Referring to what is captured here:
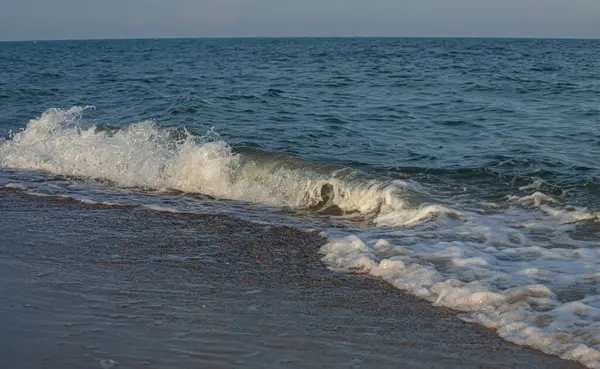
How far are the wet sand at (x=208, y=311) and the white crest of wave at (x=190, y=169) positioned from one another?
1.69 meters

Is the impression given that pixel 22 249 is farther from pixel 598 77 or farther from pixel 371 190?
pixel 598 77

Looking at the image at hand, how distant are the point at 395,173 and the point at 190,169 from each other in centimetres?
255

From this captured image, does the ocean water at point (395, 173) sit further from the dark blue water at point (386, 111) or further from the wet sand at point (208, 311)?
the wet sand at point (208, 311)

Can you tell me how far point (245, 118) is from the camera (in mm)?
14133

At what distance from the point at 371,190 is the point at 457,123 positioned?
17.6 feet

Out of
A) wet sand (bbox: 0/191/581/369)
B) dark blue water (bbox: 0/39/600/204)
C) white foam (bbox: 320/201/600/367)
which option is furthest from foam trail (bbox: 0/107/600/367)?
dark blue water (bbox: 0/39/600/204)

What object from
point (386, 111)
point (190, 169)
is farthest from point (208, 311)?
point (386, 111)

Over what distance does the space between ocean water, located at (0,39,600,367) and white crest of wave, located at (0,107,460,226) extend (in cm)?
3

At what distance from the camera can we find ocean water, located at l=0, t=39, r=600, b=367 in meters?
5.13

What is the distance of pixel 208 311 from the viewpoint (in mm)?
4477

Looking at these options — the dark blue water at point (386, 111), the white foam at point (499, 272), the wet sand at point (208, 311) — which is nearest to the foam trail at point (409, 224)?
the white foam at point (499, 272)

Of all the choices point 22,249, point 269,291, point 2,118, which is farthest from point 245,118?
point 269,291

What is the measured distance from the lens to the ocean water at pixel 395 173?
5.13m

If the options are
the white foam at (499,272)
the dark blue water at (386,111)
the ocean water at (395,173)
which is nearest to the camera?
the white foam at (499,272)
